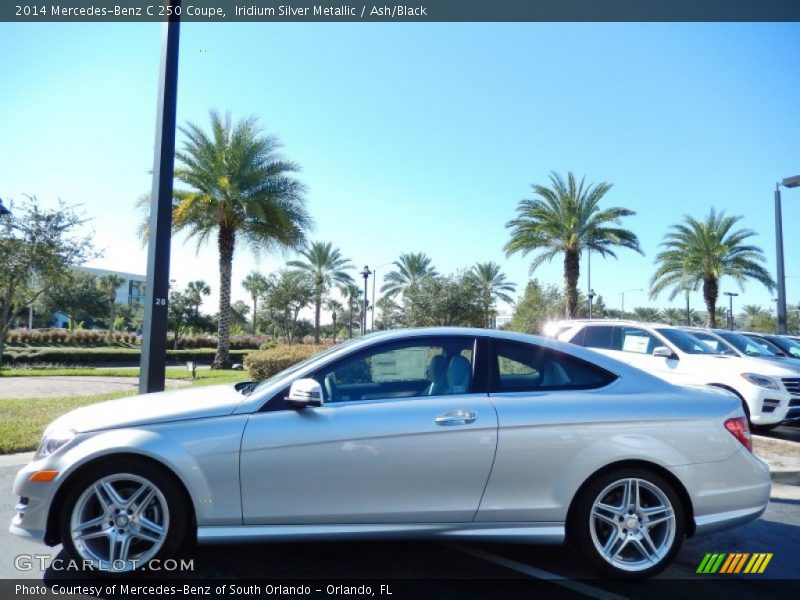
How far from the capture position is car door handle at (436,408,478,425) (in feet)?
10.9

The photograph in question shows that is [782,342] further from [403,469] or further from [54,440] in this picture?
[54,440]

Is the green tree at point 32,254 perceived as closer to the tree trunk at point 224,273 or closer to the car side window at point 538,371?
the tree trunk at point 224,273

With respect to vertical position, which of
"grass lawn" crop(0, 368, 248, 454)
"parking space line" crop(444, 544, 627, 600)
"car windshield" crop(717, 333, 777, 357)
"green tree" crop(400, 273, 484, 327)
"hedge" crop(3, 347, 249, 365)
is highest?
"green tree" crop(400, 273, 484, 327)

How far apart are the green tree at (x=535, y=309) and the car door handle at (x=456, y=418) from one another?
29.4 m

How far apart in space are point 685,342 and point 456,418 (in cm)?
736

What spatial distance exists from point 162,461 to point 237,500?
1.63ft

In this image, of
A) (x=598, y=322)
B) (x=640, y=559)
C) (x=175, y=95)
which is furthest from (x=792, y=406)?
(x=175, y=95)

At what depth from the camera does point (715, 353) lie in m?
8.91

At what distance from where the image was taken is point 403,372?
4.13 metres

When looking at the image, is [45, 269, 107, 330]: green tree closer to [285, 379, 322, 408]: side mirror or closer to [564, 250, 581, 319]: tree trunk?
[564, 250, 581, 319]: tree trunk

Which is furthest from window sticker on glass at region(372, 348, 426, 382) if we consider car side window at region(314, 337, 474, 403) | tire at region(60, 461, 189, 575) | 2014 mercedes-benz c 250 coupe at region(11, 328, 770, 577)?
tire at region(60, 461, 189, 575)

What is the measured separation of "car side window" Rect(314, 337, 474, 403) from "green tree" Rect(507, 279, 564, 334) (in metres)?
28.8

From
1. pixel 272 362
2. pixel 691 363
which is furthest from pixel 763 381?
pixel 272 362

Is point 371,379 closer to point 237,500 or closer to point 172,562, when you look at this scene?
point 237,500
